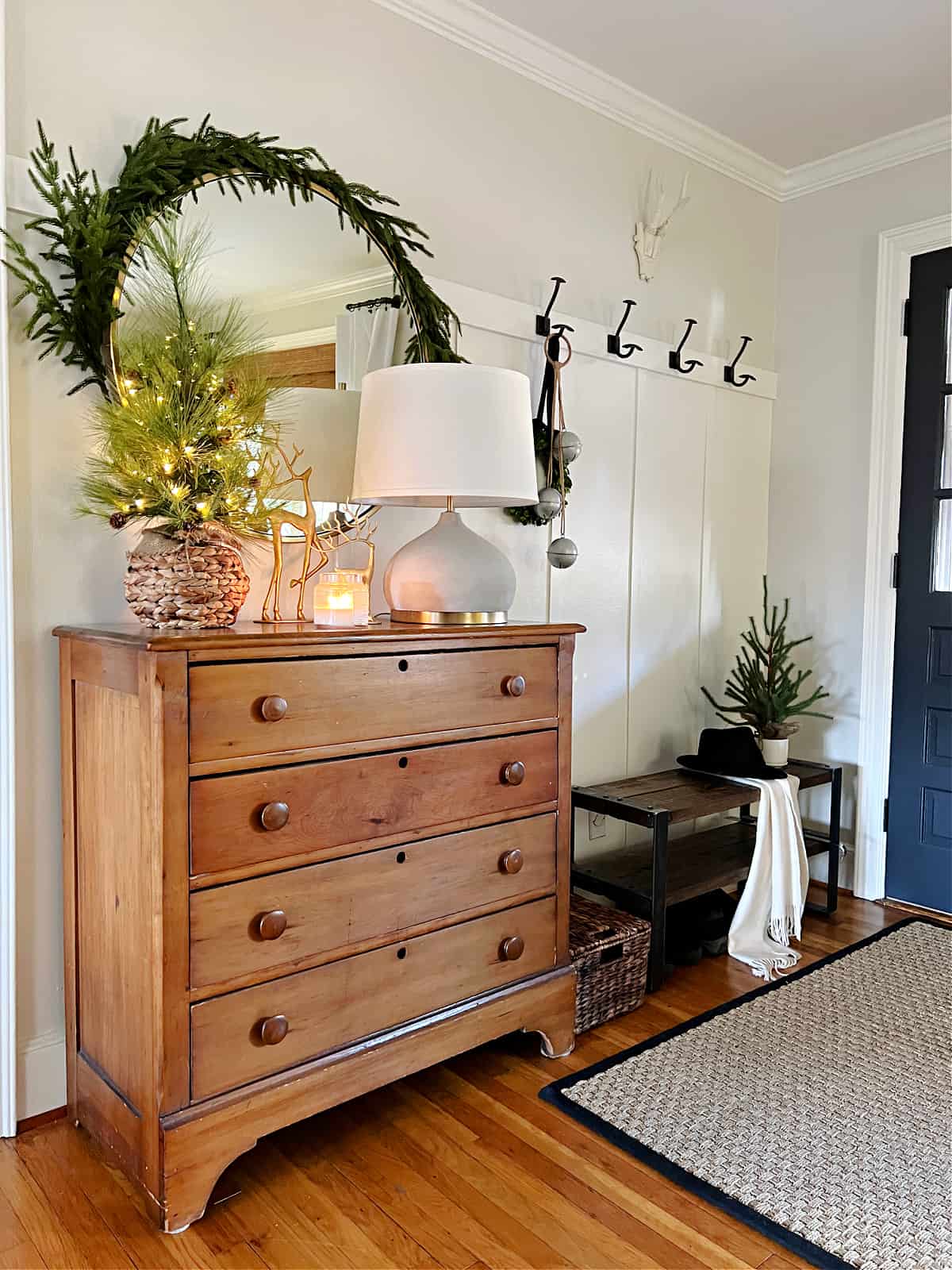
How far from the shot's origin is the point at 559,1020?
221 centimetres

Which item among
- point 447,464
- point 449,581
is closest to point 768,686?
point 449,581

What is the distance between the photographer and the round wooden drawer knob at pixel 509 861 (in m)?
2.07

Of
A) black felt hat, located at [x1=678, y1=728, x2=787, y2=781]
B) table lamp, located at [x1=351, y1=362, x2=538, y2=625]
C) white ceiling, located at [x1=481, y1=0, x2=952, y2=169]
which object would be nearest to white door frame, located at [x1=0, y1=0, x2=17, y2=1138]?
table lamp, located at [x1=351, y1=362, x2=538, y2=625]

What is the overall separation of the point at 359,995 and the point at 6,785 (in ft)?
2.63

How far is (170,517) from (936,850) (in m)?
2.72

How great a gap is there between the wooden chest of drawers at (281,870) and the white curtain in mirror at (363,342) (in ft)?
2.37

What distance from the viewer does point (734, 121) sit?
314cm

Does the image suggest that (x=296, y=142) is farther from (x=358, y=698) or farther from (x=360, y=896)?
(x=360, y=896)

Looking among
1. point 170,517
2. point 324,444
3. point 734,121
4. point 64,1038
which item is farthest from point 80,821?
point 734,121

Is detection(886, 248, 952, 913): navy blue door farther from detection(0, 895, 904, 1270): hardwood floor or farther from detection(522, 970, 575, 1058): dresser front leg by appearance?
detection(0, 895, 904, 1270): hardwood floor

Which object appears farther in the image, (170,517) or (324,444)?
(324,444)

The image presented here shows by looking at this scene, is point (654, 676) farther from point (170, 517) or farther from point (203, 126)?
point (203, 126)

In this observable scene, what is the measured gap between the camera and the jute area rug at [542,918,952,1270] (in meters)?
1.64

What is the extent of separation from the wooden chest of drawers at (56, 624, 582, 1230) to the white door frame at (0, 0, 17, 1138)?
0.10 metres
